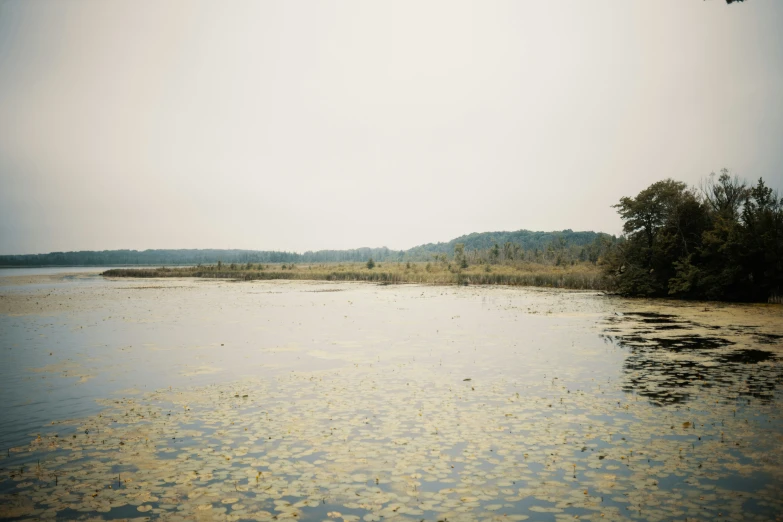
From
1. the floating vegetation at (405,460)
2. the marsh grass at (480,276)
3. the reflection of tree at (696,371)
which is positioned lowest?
the floating vegetation at (405,460)

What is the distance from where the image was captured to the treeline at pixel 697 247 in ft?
123

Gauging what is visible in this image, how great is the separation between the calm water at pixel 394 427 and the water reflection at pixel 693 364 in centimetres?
12

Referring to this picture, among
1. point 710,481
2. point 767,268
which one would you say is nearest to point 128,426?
point 710,481

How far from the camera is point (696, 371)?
48.3 ft

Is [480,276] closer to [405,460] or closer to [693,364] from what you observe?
[693,364]

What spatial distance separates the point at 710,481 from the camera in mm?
7301

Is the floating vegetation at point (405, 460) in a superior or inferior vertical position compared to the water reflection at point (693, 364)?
inferior

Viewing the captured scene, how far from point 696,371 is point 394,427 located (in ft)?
34.3

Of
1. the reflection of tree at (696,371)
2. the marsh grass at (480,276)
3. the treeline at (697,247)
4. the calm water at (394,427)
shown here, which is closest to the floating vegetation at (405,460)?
the calm water at (394,427)

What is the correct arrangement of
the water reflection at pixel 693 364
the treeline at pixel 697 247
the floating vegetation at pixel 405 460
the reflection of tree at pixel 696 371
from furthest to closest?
the treeline at pixel 697 247 < the water reflection at pixel 693 364 < the reflection of tree at pixel 696 371 < the floating vegetation at pixel 405 460

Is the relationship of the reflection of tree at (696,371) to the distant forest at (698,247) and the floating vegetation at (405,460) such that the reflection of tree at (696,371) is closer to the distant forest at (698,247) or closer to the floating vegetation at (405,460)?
the floating vegetation at (405,460)

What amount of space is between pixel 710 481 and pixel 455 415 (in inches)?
192

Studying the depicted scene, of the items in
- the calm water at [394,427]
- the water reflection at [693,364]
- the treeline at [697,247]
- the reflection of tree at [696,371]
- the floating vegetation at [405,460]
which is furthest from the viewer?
the treeline at [697,247]

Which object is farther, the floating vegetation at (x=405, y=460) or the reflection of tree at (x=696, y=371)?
the reflection of tree at (x=696, y=371)
